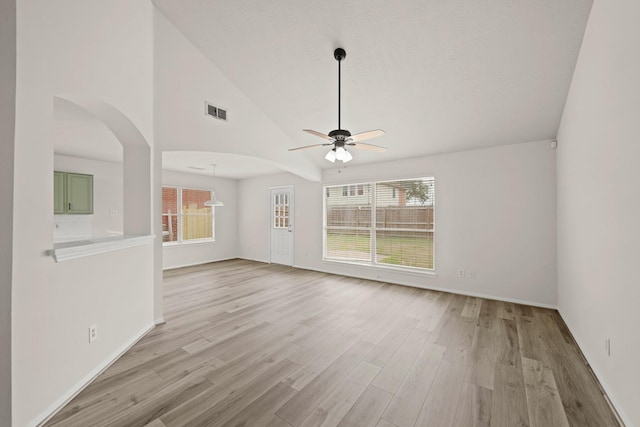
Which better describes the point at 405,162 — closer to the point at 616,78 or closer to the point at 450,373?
the point at 616,78

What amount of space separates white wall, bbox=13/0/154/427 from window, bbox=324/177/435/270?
431cm

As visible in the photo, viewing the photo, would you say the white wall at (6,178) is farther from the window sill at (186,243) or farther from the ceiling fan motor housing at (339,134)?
the window sill at (186,243)

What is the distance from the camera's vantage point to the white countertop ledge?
1.84m

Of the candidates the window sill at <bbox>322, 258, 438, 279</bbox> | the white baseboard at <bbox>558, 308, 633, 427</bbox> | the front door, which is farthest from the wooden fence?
the white baseboard at <bbox>558, 308, 633, 427</bbox>

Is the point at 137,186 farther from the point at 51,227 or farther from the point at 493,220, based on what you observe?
the point at 493,220

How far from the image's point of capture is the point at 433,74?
299 cm

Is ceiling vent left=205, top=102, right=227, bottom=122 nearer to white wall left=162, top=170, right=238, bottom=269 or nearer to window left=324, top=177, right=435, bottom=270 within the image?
window left=324, top=177, right=435, bottom=270

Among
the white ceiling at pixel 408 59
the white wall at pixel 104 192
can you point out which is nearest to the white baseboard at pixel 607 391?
the white ceiling at pixel 408 59

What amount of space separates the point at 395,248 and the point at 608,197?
11.7 ft

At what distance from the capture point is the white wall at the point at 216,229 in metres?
6.63

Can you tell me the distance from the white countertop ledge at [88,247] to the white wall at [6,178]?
33cm

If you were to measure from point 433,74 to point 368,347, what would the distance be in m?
3.15

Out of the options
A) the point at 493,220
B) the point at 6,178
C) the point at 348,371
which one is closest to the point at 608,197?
the point at 493,220

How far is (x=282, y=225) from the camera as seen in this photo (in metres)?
7.25
